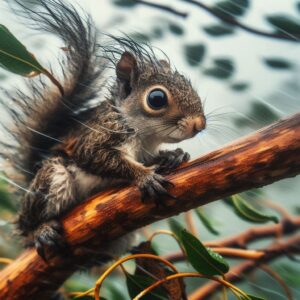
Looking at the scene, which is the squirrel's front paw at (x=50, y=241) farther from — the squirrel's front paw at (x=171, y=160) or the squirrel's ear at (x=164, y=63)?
the squirrel's ear at (x=164, y=63)

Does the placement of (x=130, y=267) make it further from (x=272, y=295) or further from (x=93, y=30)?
(x=93, y=30)

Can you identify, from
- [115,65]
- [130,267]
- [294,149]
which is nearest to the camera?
[294,149]

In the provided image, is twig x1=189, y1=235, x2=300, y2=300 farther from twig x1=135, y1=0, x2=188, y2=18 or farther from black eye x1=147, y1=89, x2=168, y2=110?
twig x1=135, y1=0, x2=188, y2=18

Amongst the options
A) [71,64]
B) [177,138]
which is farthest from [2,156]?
[177,138]

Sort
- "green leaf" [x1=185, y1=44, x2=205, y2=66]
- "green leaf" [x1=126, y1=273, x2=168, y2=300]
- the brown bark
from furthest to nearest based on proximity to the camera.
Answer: "green leaf" [x1=185, y1=44, x2=205, y2=66], "green leaf" [x1=126, y1=273, x2=168, y2=300], the brown bark

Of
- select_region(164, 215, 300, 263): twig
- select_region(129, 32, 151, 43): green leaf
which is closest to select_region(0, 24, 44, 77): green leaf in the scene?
select_region(129, 32, 151, 43): green leaf


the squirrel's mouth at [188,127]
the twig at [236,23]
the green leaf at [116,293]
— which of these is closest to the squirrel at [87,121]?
the squirrel's mouth at [188,127]

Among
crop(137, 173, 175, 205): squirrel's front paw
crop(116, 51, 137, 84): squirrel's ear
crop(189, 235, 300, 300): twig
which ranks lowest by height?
crop(189, 235, 300, 300): twig
